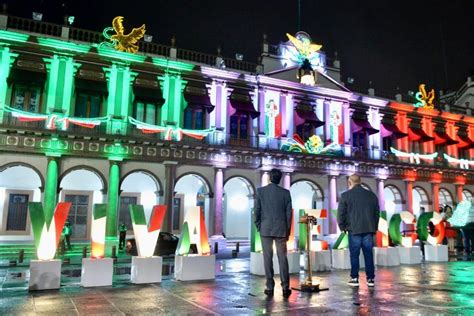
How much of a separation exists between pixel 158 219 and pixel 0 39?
578 inches

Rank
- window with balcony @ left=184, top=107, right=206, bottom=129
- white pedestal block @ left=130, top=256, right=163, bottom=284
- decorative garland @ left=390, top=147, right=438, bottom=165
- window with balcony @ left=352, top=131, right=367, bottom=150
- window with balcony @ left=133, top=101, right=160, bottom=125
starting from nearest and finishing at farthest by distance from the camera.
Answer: white pedestal block @ left=130, top=256, right=163, bottom=284 < window with balcony @ left=133, top=101, right=160, bottom=125 < window with balcony @ left=184, top=107, right=206, bottom=129 < window with balcony @ left=352, top=131, right=367, bottom=150 < decorative garland @ left=390, top=147, right=438, bottom=165

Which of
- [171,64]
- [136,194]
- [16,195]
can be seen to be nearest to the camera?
[16,195]

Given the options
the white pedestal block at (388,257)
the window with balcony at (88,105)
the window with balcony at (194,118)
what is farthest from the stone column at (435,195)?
the window with balcony at (88,105)

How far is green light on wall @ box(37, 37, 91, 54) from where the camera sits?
60.5 feet

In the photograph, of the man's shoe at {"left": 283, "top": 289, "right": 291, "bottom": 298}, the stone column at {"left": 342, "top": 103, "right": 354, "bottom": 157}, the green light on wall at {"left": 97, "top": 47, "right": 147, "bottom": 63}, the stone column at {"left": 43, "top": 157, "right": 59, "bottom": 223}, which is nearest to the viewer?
the man's shoe at {"left": 283, "top": 289, "right": 291, "bottom": 298}

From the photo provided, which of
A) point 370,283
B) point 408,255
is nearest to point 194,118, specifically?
point 408,255

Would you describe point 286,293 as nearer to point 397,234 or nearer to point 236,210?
point 397,234

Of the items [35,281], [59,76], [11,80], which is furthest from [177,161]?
[35,281]

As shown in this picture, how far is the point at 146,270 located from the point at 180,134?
1328 centimetres

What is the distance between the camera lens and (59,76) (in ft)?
61.8

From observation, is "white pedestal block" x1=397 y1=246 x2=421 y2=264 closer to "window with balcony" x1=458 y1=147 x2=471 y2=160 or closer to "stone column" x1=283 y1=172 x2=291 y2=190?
"stone column" x1=283 y1=172 x2=291 y2=190

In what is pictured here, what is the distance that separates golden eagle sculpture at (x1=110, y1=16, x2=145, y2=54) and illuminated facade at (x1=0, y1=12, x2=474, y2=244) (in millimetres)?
529

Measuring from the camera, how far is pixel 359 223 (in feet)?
22.4

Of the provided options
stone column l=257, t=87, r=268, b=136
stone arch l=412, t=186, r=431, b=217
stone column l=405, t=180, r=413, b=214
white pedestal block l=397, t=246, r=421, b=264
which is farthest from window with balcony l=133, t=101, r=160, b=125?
stone arch l=412, t=186, r=431, b=217
